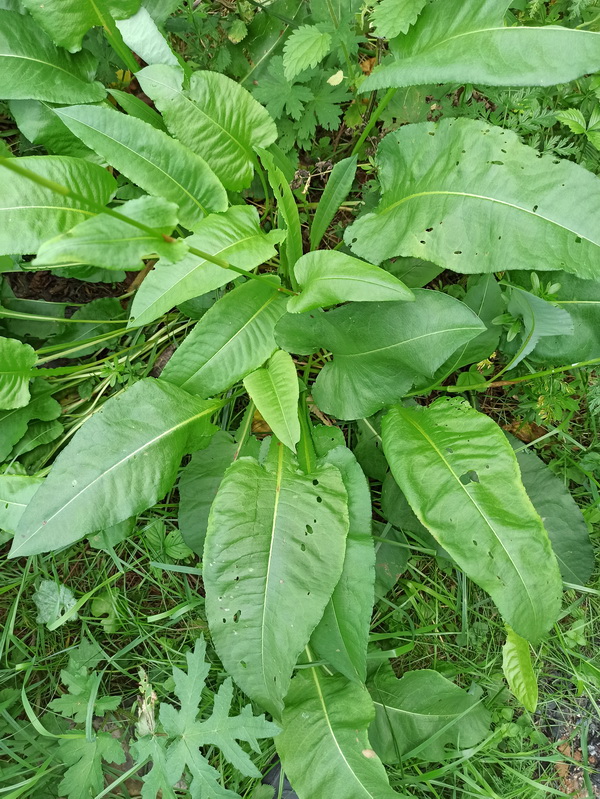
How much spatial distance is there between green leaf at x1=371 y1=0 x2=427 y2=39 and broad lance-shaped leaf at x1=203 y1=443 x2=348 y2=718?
1.17 m

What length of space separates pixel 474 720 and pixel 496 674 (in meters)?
0.16

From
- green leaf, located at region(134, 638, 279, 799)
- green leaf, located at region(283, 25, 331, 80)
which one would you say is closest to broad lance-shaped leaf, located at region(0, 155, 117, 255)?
green leaf, located at region(283, 25, 331, 80)

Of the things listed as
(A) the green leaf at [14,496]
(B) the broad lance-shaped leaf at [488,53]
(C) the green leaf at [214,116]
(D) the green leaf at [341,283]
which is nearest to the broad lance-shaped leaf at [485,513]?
(D) the green leaf at [341,283]

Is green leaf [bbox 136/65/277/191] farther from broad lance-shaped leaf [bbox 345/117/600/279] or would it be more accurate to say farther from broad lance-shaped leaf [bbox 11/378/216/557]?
broad lance-shaped leaf [bbox 11/378/216/557]

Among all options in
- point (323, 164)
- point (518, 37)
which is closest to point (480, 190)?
point (518, 37)

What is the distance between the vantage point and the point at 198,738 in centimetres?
153

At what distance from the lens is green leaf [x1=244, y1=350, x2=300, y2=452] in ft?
4.66

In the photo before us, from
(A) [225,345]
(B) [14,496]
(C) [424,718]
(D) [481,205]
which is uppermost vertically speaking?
(D) [481,205]

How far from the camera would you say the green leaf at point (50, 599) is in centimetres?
192

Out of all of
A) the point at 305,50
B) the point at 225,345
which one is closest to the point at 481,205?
the point at 305,50

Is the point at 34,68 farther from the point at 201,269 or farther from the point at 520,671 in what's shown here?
the point at 520,671

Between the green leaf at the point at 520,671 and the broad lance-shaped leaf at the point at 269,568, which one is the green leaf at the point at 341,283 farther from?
the green leaf at the point at 520,671

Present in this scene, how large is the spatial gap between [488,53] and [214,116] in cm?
76

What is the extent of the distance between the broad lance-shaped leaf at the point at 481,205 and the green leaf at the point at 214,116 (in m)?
0.40
